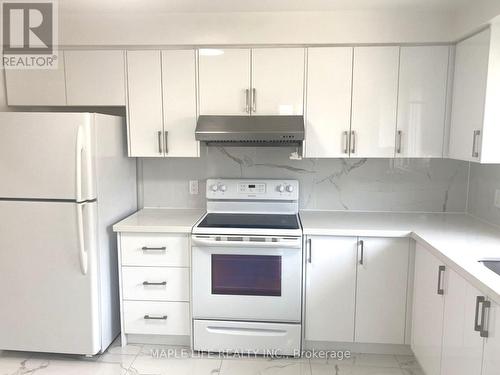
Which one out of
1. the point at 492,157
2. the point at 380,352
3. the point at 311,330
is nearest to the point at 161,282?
the point at 311,330

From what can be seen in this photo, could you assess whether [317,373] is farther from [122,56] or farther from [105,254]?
[122,56]

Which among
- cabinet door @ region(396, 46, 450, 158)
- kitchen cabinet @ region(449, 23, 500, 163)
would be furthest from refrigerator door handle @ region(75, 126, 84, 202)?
kitchen cabinet @ region(449, 23, 500, 163)

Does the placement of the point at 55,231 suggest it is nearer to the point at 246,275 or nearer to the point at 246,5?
the point at 246,275

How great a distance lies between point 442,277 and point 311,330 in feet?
3.05

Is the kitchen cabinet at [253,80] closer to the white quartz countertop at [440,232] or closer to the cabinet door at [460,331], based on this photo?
the white quartz countertop at [440,232]

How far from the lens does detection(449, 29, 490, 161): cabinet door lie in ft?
7.01

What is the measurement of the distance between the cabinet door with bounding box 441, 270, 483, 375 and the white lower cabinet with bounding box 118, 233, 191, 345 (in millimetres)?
1511

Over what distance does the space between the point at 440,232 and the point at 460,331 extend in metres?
0.73

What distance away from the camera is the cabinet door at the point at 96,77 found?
262 centimetres

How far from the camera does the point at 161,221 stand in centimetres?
260

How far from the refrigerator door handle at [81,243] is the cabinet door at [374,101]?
1.79 metres

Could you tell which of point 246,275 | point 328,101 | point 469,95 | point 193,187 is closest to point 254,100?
point 328,101

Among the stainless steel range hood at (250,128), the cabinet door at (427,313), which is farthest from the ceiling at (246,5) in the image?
the cabinet door at (427,313)

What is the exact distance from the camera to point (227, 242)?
236 centimetres
